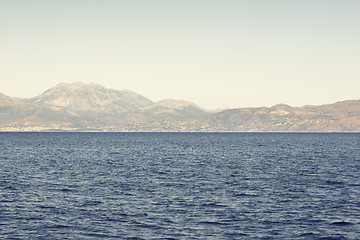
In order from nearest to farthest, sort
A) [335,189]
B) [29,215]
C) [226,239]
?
1. [226,239]
2. [29,215]
3. [335,189]

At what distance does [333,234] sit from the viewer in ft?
127

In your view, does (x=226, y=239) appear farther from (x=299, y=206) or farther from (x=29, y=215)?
(x=29, y=215)

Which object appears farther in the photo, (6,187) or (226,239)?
(6,187)

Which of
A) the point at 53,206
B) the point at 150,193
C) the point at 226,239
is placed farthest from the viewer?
the point at 150,193

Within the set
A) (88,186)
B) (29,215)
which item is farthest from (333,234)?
(88,186)

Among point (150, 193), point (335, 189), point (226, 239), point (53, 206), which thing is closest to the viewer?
point (226, 239)

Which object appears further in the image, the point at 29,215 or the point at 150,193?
the point at 150,193

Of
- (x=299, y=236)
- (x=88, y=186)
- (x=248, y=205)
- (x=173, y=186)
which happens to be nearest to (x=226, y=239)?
(x=299, y=236)

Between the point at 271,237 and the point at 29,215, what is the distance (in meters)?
25.0

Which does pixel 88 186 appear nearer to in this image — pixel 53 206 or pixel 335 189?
pixel 53 206

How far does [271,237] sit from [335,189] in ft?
96.1

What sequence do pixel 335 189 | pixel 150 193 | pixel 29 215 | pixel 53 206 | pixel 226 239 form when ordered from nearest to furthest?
pixel 226 239 < pixel 29 215 < pixel 53 206 < pixel 150 193 < pixel 335 189

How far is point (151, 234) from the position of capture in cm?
3831

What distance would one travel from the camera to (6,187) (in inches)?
2486
